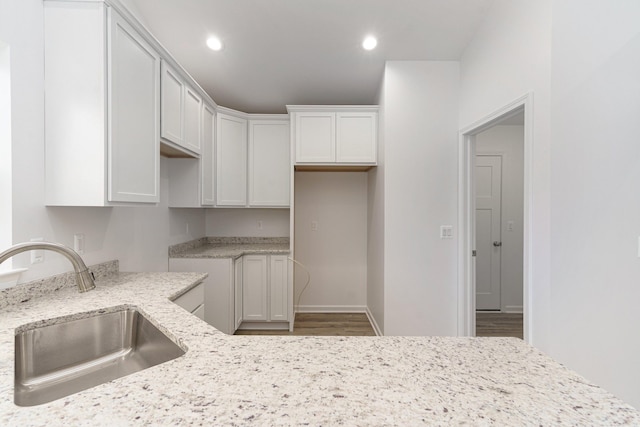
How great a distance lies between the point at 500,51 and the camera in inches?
84.5

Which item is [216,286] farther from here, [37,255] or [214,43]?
Answer: [214,43]

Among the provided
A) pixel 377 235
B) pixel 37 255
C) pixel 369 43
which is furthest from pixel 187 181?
pixel 369 43

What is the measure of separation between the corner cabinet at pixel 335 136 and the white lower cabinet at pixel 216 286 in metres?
1.37

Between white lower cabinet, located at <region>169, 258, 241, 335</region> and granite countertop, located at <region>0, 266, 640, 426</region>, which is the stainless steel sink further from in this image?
white lower cabinet, located at <region>169, 258, 241, 335</region>

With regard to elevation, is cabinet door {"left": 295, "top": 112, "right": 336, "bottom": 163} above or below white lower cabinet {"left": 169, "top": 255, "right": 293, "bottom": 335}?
above

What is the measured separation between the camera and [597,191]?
1512 mm

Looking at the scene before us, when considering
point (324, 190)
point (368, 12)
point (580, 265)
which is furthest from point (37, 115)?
point (580, 265)

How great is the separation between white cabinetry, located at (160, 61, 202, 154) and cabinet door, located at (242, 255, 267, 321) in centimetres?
129

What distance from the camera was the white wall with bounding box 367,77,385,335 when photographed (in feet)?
9.35

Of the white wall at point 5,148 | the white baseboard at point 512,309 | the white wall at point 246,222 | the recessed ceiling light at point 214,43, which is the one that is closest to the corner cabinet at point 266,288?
the white wall at point 246,222

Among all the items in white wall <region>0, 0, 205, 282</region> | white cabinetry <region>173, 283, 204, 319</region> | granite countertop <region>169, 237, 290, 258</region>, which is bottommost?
white cabinetry <region>173, 283, 204, 319</region>

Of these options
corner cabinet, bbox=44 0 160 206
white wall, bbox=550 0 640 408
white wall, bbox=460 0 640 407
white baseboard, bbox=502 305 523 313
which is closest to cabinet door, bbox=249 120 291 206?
corner cabinet, bbox=44 0 160 206

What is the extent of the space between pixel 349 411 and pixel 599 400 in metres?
0.55

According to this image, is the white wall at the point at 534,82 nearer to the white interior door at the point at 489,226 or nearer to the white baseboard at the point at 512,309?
the white interior door at the point at 489,226
